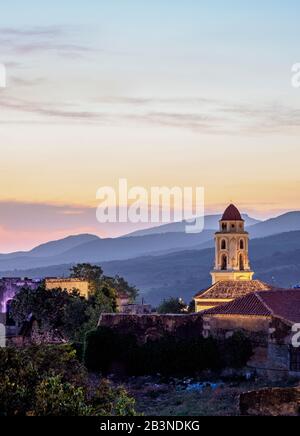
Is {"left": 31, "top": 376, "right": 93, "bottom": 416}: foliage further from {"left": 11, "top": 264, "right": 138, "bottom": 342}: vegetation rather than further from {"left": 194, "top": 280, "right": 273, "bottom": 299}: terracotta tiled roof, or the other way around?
{"left": 194, "top": 280, "right": 273, "bottom": 299}: terracotta tiled roof

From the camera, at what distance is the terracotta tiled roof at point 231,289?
2852 inches

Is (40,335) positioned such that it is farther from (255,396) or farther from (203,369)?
(255,396)

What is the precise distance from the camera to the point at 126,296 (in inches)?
3703

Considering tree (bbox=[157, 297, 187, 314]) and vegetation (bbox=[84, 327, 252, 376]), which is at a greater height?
tree (bbox=[157, 297, 187, 314])

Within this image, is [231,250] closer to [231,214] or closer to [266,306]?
[231,214]

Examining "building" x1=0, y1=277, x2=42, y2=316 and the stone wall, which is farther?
"building" x1=0, y1=277, x2=42, y2=316

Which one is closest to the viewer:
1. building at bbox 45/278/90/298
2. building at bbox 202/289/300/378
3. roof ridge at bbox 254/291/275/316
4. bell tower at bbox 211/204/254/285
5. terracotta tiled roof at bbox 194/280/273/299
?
building at bbox 202/289/300/378

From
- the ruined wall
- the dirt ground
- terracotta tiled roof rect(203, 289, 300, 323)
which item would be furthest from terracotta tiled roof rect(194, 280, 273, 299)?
the dirt ground

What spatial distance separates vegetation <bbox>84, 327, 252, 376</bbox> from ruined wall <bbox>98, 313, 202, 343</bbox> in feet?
1.68

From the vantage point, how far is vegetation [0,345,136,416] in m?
27.2

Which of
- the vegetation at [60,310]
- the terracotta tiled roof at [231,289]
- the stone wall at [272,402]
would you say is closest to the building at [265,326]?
the terracotta tiled roof at [231,289]

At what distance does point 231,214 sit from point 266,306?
27.2 m
